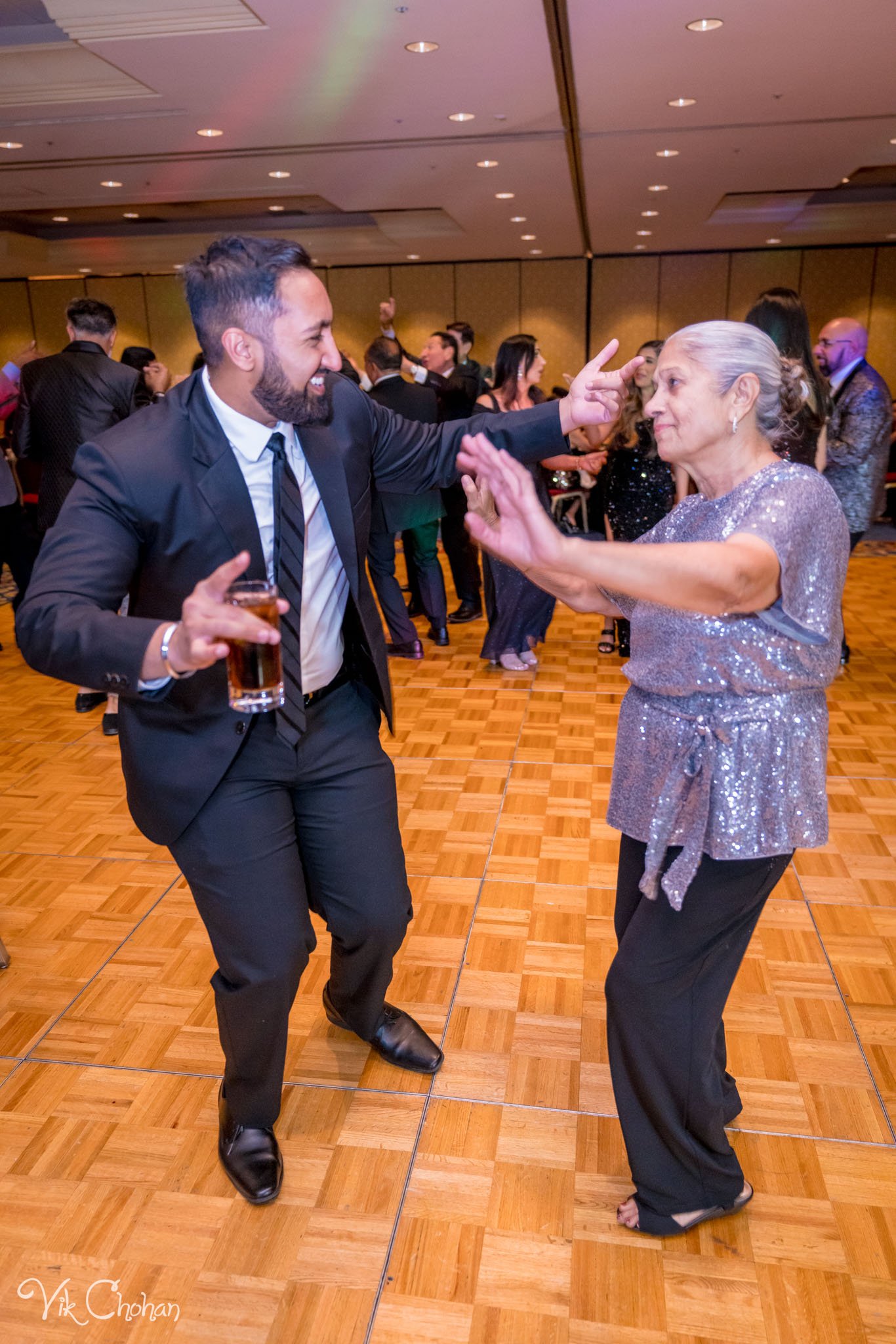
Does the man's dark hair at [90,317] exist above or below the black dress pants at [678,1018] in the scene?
above

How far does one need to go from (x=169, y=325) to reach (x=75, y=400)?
10.2m

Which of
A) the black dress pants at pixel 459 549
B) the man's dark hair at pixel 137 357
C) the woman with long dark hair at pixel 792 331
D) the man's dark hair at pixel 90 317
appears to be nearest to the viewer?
the woman with long dark hair at pixel 792 331

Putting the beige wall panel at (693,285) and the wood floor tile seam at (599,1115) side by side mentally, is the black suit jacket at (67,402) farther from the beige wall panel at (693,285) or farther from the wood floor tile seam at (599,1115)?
the beige wall panel at (693,285)

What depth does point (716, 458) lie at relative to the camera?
4.79 feet

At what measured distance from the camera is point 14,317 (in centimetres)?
1389

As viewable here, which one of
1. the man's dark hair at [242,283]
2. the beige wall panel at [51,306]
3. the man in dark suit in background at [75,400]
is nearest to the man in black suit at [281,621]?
the man's dark hair at [242,283]

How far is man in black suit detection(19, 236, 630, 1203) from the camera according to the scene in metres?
1.51

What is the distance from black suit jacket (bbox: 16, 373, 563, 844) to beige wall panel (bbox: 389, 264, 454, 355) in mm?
11916

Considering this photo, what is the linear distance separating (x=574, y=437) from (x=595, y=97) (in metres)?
2.56

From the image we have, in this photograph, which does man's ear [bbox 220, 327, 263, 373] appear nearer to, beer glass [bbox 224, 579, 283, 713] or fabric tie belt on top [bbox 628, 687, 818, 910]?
beer glass [bbox 224, 579, 283, 713]

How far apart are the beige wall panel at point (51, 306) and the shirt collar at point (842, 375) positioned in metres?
11.8

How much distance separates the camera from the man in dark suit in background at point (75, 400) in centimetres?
418

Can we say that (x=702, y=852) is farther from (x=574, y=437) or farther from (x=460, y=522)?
(x=460, y=522)

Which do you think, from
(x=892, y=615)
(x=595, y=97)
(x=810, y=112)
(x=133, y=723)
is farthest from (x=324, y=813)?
(x=810, y=112)
